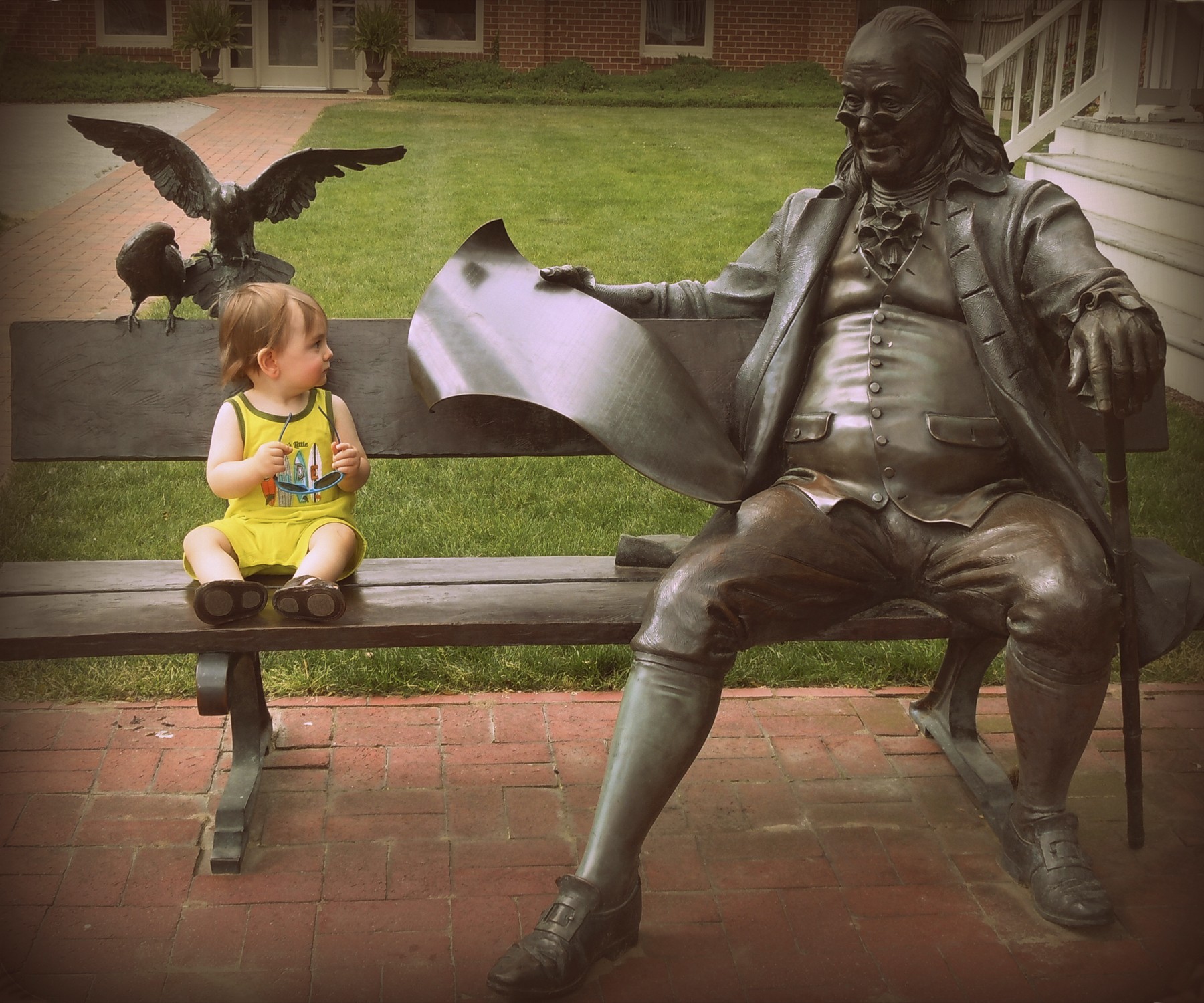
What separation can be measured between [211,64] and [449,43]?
299 centimetres

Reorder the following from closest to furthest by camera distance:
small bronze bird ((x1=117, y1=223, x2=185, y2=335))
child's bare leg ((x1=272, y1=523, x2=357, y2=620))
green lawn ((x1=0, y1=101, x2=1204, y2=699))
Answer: child's bare leg ((x1=272, y1=523, x2=357, y2=620)) < small bronze bird ((x1=117, y1=223, x2=185, y2=335)) < green lawn ((x1=0, y1=101, x2=1204, y2=699))

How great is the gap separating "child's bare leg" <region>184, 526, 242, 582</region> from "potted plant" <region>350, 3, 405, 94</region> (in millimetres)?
10568

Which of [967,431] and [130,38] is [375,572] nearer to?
[967,431]

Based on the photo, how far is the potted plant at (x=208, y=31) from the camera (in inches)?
528

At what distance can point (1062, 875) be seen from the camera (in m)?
3.00

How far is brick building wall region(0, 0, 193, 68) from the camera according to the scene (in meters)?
12.4

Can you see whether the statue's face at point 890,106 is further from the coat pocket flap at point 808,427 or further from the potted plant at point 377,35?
the potted plant at point 377,35

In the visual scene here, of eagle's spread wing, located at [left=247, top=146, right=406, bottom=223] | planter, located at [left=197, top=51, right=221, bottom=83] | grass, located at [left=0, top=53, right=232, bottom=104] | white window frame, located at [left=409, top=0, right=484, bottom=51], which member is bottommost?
eagle's spread wing, located at [left=247, top=146, right=406, bottom=223]

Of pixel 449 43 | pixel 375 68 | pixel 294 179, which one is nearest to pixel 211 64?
pixel 375 68

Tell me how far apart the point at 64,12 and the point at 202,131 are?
2.33 meters

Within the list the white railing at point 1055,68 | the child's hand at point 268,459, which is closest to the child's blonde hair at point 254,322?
the child's hand at point 268,459

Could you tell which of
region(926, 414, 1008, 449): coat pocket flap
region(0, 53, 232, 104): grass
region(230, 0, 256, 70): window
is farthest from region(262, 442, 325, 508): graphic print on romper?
region(230, 0, 256, 70): window

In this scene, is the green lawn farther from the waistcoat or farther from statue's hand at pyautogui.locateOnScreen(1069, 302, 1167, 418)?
statue's hand at pyautogui.locateOnScreen(1069, 302, 1167, 418)

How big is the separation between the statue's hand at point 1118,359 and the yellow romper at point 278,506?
1653 millimetres
